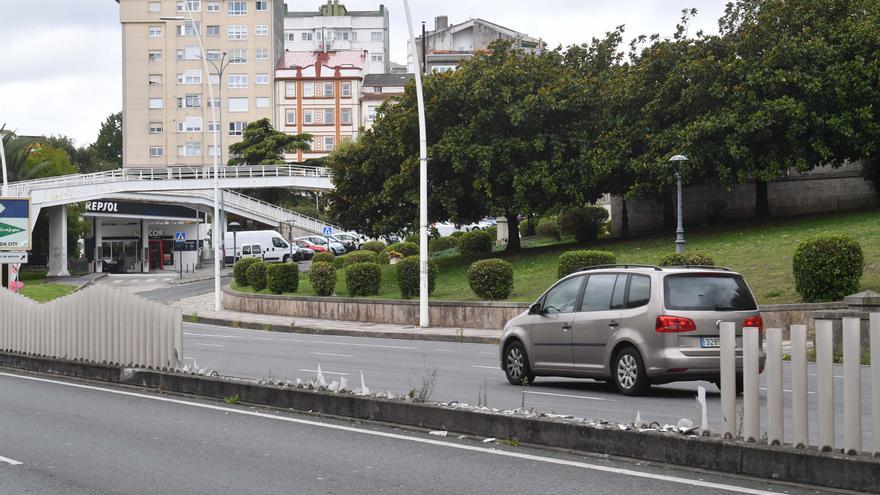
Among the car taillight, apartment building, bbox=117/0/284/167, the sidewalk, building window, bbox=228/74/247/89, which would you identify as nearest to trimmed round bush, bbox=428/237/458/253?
the sidewalk

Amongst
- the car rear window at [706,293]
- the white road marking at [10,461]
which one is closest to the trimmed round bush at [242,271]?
the car rear window at [706,293]

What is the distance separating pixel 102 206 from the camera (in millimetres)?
76125

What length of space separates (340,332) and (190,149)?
84.1m

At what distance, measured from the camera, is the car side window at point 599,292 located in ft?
49.1

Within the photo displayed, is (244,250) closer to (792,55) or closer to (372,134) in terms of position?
(372,134)

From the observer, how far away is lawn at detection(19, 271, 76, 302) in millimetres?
50294

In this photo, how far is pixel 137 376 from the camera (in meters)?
15.7

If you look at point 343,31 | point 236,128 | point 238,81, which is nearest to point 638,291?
point 236,128

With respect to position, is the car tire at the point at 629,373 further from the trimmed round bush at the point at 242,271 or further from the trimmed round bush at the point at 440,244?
the trimmed round bush at the point at 440,244

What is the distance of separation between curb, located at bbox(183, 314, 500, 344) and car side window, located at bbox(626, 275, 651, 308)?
12.6m

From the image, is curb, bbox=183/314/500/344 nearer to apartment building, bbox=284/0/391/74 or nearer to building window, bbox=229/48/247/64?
building window, bbox=229/48/247/64

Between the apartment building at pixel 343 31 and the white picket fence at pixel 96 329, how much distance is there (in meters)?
125

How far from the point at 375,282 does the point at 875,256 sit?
1650 cm

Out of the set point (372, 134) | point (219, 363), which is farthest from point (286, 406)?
point (372, 134)
